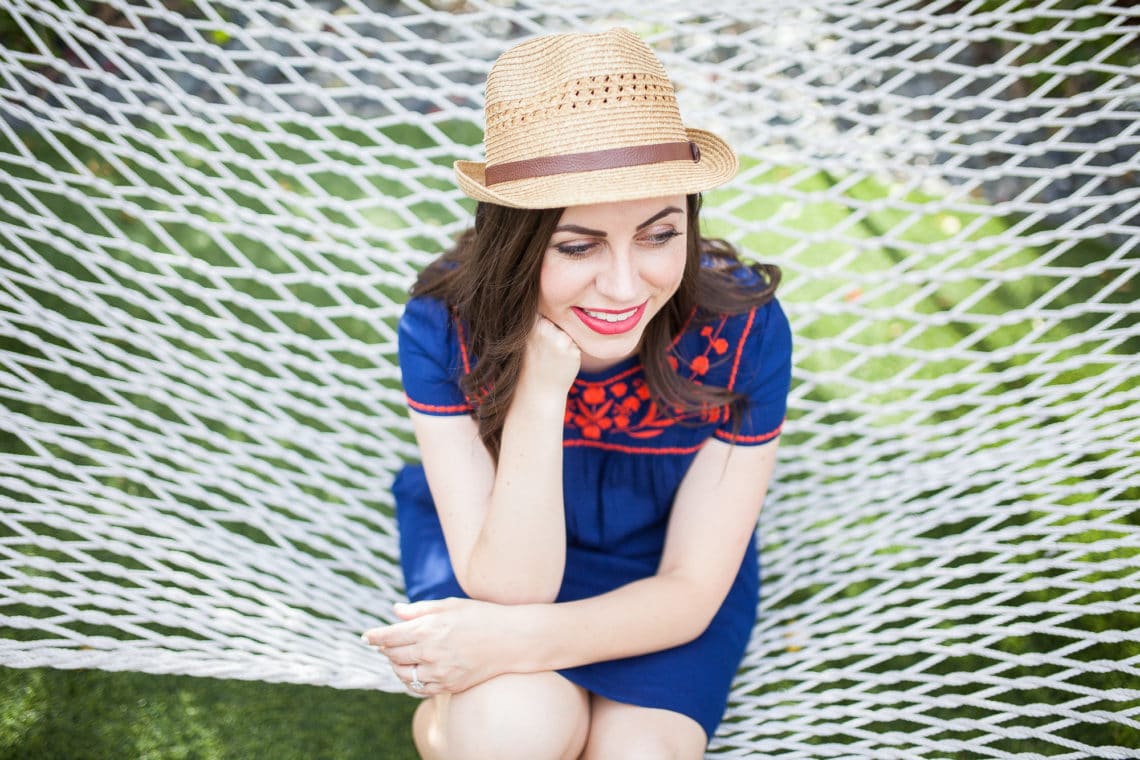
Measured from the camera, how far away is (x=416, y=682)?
4.33 feet

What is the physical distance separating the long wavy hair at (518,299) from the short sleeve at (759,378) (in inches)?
0.9

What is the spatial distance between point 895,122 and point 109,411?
1626 mm

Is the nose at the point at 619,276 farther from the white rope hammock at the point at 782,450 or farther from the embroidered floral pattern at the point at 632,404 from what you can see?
the white rope hammock at the point at 782,450

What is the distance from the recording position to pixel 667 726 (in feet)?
4.44

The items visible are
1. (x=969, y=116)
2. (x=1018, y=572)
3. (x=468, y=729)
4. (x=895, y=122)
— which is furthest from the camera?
(x=969, y=116)

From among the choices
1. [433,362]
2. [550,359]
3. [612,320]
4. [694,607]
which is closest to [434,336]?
[433,362]

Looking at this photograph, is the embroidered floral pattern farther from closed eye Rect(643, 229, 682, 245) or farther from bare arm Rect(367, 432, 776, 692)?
closed eye Rect(643, 229, 682, 245)

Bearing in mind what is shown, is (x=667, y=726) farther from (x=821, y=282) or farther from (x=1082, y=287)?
(x=1082, y=287)

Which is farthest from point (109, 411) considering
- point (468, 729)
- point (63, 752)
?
point (468, 729)

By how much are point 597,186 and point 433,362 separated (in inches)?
18.3

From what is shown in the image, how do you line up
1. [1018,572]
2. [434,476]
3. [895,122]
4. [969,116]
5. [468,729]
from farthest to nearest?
[969,116]
[895,122]
[1018,572]
[434,476]
[468,729]

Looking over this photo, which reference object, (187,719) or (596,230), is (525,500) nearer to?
(596,230)

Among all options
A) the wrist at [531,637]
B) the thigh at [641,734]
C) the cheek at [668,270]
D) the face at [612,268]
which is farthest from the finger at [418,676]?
the cheek at [668,270]

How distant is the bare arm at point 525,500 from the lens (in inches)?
50.4
